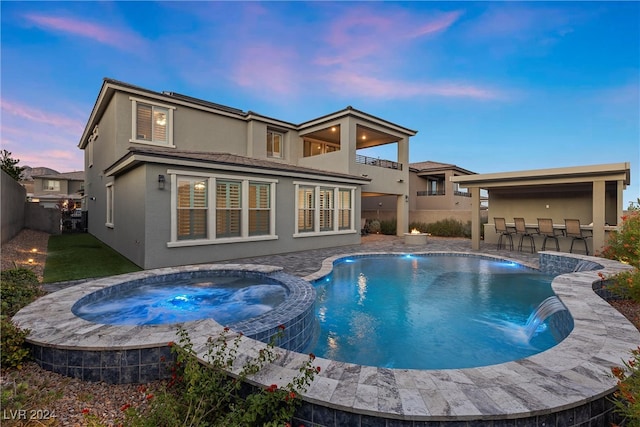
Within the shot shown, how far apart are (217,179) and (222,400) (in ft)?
28.3

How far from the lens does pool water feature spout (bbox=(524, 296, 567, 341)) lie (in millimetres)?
5336

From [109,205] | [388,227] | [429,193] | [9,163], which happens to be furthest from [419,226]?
[9,163]

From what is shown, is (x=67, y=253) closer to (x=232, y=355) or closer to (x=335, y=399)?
(x=232, y=355)

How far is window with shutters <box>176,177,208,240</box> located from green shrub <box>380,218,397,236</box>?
577 inches

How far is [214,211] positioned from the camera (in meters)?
10.0

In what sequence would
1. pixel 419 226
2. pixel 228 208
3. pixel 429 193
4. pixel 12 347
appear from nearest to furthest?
pixel 12 347 → pixel 228 208 → pixel 419 226 → pixel 429 193

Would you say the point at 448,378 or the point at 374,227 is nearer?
the point at 448,378

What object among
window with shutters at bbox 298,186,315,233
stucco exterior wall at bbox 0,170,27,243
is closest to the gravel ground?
window with shutters at bbox 298,186,315,233

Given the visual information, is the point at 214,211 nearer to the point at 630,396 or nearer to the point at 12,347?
the point at 12,347

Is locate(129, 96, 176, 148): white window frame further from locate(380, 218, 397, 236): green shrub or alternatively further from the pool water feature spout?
locate(380, 218, 397, 236): green shrub

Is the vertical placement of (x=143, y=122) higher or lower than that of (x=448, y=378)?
higher

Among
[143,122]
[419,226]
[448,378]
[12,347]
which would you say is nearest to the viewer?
[448,378]

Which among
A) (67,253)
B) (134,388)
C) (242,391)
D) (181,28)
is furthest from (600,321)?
(181,28)

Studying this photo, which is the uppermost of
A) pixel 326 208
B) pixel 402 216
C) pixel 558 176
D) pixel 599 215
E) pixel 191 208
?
pixel 558 176
